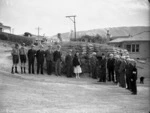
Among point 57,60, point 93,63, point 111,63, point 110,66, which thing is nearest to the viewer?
point 111,63

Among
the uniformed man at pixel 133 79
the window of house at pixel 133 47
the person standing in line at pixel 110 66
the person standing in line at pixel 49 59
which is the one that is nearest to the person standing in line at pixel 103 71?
the person standing in line at pixel 110 66

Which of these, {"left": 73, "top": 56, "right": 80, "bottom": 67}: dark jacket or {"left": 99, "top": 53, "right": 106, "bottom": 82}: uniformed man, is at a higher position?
{"left": 73, "top": 56, "right": 80, "bottom": 67}: dark jacket

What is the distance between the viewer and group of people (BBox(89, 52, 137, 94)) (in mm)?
11984

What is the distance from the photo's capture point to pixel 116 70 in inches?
592

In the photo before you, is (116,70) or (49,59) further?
(49,59)

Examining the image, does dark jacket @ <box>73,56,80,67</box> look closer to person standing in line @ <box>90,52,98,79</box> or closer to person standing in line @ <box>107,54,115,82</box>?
person standing in line @ <box>90,52,98,79</box>

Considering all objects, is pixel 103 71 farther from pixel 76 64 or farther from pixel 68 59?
pixel 68 59

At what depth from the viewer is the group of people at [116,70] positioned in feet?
39.3

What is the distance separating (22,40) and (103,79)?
29.3 meters

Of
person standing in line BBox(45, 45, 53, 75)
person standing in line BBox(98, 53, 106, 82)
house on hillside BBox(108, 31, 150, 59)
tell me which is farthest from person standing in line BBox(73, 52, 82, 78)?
house on hillside BBox(108, 31, 150, 59)

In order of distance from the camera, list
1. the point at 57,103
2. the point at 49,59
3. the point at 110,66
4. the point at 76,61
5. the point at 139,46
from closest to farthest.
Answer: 1. the point at 57,103
2. the point at 110,66
3. the point at 49,59
4. the point at 76,61
5. the point at 139,46

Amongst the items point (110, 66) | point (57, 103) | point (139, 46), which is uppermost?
point (139, 46)

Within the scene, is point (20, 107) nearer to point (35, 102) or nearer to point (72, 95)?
point (35, 102)

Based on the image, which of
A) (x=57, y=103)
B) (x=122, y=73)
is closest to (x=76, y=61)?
(x=122, y=73)
